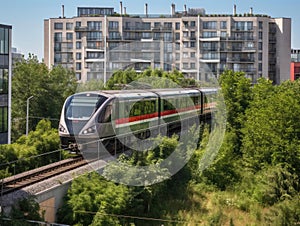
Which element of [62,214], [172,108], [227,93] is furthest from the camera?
[227,93]

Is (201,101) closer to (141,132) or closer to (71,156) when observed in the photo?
(141,132)

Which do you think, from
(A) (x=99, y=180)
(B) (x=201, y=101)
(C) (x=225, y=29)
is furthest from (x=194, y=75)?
(A) (x=99, y=180)

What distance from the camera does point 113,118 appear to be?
16.6 metres

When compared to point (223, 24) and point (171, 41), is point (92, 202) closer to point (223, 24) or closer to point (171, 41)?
point (171, 41)

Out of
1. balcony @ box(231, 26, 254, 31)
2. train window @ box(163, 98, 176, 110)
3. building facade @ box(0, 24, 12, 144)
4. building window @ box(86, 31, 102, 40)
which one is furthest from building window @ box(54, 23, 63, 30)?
train window @ box(163, 98, 176, 110)

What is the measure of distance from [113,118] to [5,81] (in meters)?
10.6

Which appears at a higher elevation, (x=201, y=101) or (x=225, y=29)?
(x=225, y=29)

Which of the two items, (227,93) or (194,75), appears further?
(194,75)

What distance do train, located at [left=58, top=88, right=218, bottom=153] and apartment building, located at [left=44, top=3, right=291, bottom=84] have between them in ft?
98.0

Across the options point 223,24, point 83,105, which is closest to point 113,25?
point 223,24

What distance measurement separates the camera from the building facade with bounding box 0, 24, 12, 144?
81.5ft

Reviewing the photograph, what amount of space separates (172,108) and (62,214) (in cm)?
972

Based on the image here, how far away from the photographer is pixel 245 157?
66.8 feet

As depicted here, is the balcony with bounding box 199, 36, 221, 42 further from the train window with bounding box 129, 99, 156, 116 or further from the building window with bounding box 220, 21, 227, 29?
the train window with bounding box 129, 99, 156, 116
